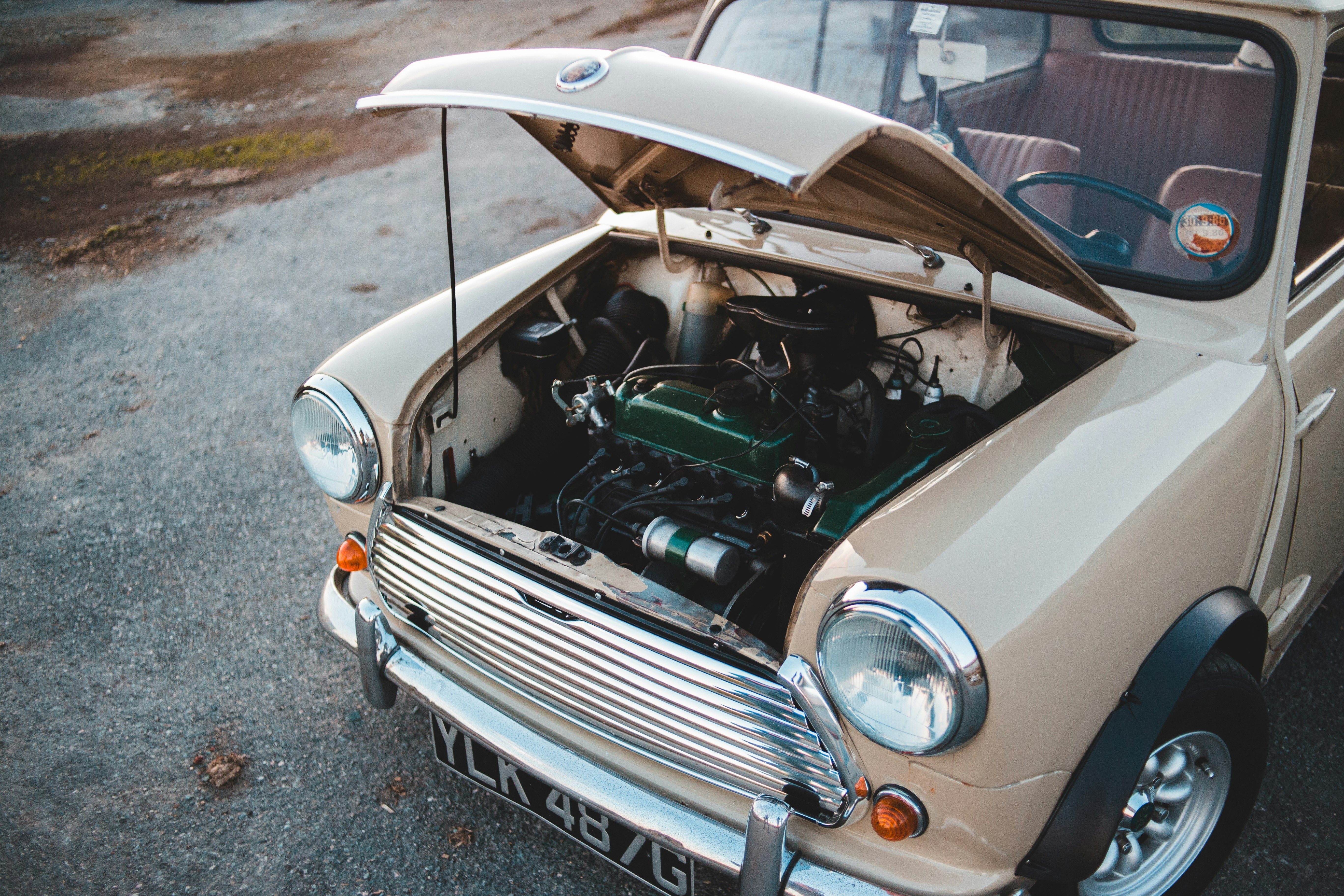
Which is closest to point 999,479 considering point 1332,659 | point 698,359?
point 698,359

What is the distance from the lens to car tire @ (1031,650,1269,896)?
1.73 metres

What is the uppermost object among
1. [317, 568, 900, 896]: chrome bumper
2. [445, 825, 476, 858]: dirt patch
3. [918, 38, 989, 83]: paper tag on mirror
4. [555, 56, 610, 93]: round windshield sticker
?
[555, 56, 610, 93]: round windshield sticker

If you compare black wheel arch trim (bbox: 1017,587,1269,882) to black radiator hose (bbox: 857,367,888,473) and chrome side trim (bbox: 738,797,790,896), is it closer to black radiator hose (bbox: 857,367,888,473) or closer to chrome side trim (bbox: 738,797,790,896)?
chrome side trim (bbox: 738,797,790,896)

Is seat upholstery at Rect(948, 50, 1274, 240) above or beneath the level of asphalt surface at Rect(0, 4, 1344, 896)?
above

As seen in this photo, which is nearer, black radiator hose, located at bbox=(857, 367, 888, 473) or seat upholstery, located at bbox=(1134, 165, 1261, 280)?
seat upholstery, located at bbox=(1134, 165, 1261, 280)

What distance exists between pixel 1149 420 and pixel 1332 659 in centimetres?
151

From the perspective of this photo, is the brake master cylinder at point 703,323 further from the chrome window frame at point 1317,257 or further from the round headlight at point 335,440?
the chrome window frame at point 1317,257

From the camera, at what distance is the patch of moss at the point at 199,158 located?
7.18 m

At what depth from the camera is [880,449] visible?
2.20 metres

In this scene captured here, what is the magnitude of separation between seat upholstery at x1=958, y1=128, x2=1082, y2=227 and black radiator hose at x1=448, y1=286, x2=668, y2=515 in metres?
0.96

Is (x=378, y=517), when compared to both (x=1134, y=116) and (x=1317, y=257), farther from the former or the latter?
(x=1317, y=257)

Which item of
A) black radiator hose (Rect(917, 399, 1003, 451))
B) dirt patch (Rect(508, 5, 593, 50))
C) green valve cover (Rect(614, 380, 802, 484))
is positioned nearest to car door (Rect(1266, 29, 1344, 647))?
black radiator hose (Rect(917, 399, 1003, 451))

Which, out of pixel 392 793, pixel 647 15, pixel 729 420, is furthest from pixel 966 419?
pixel 647 15

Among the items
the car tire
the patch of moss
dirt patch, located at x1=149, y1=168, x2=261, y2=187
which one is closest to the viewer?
the car tire
